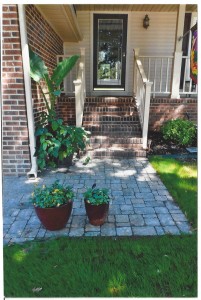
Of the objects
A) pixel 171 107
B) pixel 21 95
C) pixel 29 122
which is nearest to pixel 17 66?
pixel 21 95

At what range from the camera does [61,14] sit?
492 centimetres

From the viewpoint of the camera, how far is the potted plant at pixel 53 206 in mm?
2572

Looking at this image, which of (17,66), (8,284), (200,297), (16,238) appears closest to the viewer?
(200,297)

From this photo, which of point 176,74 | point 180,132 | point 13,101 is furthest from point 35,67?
point 176,74

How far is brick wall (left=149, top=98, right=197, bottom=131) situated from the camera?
22.2 feet

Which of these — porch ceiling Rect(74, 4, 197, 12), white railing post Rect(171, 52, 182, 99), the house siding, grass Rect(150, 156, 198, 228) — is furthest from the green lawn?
porch ceiling Rect(74, 4, 197, 12)

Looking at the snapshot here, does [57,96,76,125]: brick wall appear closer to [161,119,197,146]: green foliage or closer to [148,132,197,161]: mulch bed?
[148,132,197,161]: mulch bed

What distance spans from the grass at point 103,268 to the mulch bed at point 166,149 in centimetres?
307

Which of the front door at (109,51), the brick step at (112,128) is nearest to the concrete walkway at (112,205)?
the brick step at (112,128)

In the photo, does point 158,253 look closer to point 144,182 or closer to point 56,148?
point 144,182

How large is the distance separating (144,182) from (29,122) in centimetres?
226

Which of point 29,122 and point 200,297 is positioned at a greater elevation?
point 29,122

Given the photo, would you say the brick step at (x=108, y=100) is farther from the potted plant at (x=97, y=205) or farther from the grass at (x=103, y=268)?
the grass at (x=103, y=268)

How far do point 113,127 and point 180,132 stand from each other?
1.68 m
